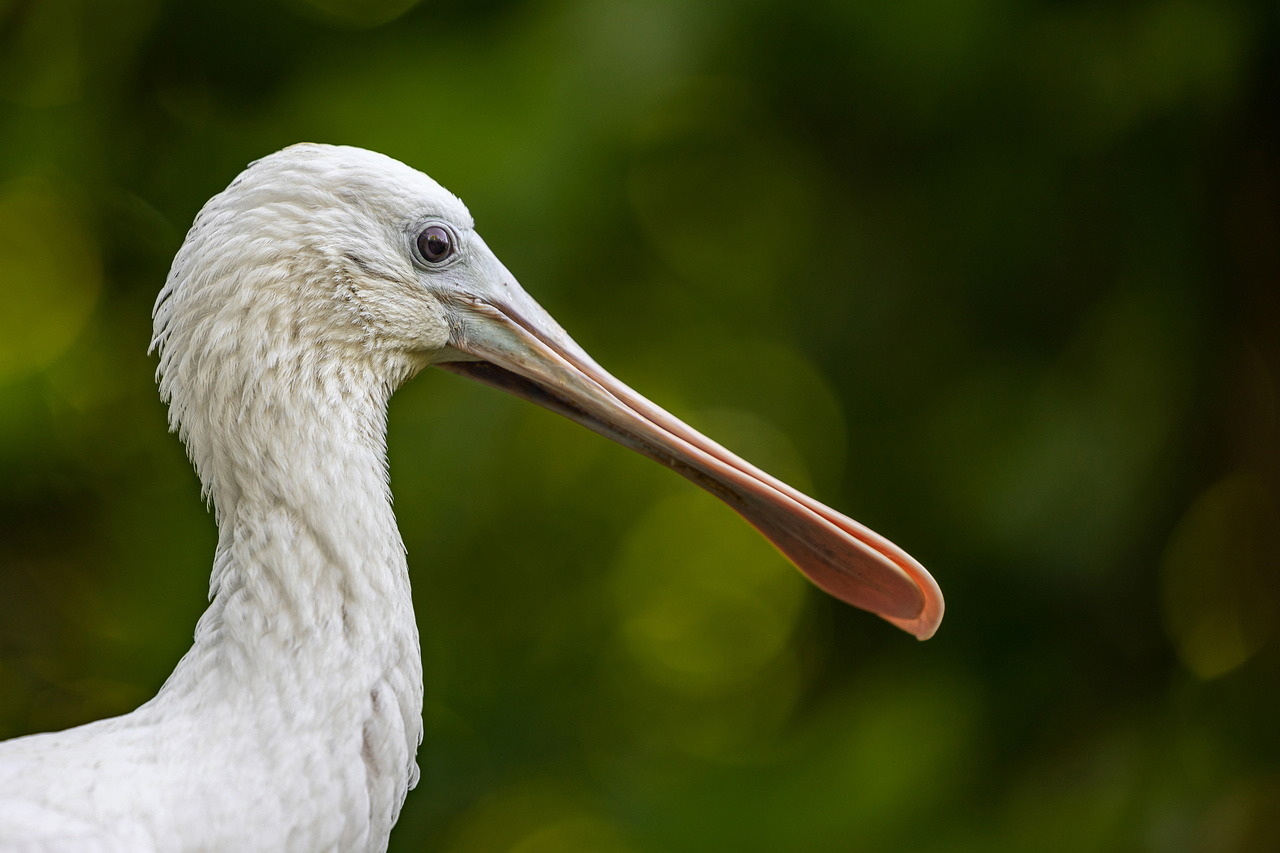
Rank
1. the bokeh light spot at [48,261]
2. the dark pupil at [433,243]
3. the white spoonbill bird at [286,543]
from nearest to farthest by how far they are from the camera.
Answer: the white spoonbill bird at [286,543] < the dark pupil at [433,243] < the bokeh light spot at [48,261]

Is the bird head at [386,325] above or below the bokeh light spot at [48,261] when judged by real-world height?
above

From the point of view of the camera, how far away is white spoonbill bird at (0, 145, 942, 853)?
745mm

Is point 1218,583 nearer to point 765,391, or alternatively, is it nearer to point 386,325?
point 765,391

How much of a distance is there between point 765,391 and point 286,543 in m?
1.57

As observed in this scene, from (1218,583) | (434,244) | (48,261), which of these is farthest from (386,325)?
(1218,583)

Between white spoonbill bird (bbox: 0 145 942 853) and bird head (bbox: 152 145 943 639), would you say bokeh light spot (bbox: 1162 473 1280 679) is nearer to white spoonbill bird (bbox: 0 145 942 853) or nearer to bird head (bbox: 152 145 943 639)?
bird head (bbox: 152 145 943 639)

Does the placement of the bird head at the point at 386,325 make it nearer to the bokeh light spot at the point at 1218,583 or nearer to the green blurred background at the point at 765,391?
the green blurred background at the point at 765,391

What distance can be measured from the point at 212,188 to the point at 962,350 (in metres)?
1.49

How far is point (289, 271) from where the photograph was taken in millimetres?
811

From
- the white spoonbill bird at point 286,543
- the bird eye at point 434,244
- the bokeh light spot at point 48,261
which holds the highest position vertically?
the bird eye at point 434,244

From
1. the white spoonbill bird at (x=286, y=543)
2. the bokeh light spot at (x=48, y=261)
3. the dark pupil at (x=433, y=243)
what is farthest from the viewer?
the bokeh light spot at (x=48, y=261)

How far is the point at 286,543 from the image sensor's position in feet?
2.62

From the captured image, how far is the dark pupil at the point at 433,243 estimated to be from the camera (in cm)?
88

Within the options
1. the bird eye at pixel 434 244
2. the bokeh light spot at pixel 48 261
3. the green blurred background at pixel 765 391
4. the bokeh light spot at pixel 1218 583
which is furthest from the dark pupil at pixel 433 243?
the bokeh light spot at pixel 1218 583
